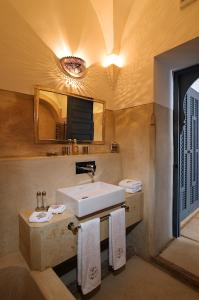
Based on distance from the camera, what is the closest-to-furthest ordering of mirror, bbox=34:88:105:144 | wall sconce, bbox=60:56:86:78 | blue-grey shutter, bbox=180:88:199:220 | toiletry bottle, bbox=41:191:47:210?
toiletry bottle, bbox=41:191:47:210 < mirror, bbox=34:88:105:144 < wall sconce, bbox=60:56:86:78 < blue-grey shutter, bbox=180:88:199:220

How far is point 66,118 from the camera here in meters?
1.82

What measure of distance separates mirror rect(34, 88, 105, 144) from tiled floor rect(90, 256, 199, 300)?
1435 millimetres

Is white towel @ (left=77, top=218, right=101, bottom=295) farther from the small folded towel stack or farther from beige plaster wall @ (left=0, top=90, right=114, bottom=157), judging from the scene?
beige plaster wall @ (left=0, top=90, right=114, bottom=157)

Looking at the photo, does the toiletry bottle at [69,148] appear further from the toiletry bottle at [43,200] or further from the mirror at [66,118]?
the toiletry bottle at [43,200]

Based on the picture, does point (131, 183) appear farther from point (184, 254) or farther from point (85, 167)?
point (184, 254)

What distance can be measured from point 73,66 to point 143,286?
7.40 ft

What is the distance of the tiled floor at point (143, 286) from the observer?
1.55 metres

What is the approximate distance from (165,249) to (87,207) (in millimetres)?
1355

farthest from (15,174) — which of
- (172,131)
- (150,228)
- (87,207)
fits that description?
(172,131)

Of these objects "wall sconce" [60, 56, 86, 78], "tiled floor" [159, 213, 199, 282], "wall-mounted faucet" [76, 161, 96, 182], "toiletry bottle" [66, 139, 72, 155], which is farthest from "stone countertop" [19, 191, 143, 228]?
"wall sconce" [60, 56, 86, 78]

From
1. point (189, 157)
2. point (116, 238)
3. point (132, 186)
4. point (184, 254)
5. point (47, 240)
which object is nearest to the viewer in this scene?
point (47, 240)

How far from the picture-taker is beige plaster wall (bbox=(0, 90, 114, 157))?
1.41m

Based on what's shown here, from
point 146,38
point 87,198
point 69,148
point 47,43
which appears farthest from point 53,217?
point 146,38

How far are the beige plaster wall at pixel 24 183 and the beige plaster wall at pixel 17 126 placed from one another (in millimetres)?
134
